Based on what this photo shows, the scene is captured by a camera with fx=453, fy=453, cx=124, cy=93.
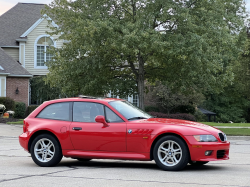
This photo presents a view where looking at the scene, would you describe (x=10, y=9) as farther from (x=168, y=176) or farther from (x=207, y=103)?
(x=168, y=176)

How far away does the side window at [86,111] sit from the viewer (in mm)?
9562

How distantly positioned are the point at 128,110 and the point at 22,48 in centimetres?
2984

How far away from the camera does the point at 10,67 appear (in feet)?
115

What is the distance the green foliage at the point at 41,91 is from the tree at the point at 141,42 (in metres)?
11.4

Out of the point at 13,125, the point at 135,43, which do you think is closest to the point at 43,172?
the point at 135,43

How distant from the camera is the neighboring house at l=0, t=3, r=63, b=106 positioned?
35.0 m

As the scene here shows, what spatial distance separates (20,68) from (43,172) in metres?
27.7

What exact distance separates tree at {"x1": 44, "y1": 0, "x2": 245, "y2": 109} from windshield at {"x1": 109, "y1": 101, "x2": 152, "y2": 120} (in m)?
10.2

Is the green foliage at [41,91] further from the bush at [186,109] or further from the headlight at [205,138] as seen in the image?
the headlight at [205,138]

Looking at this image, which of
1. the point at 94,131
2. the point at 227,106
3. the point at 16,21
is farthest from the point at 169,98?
the point at 94,131

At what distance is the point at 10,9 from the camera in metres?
43.2

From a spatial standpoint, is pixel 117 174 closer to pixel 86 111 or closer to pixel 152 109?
pixel 86 111

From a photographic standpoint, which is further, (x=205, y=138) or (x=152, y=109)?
(x=152, y=109)

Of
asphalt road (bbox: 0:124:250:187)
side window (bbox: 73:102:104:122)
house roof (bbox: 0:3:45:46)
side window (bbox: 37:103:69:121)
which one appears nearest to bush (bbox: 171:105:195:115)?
house roof (bbox: 0:3:45:46)
